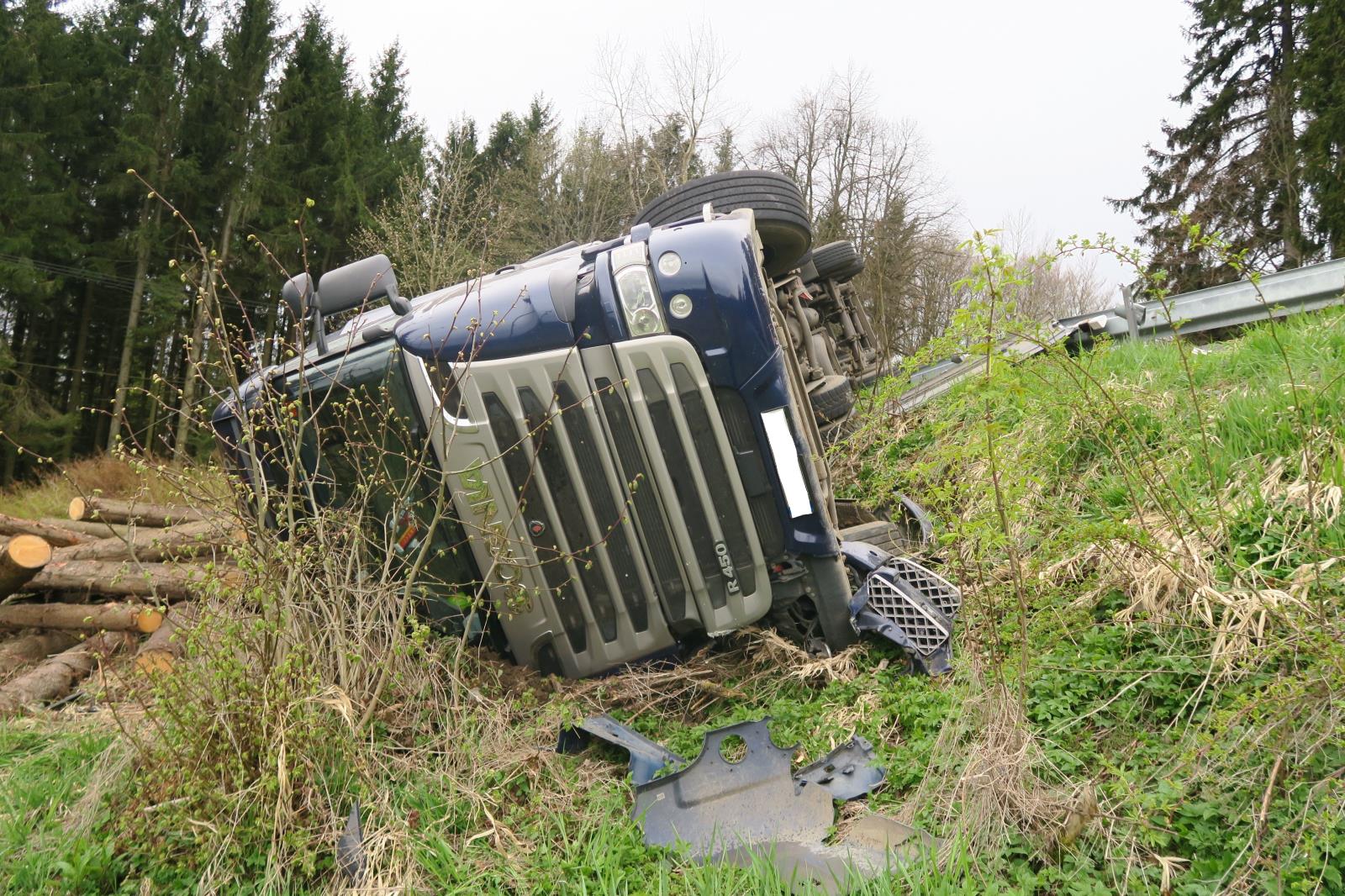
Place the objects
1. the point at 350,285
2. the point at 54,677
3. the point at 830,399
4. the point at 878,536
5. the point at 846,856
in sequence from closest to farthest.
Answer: the point at 846,856 < the point at 350,285 < the point at 878,536 < the point at 54,677 < the point at 830,399

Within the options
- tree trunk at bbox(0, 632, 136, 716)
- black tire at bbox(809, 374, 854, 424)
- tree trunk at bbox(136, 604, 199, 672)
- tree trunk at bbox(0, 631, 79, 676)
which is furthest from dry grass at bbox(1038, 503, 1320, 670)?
tree trunk at bbox(0, 631, 79, 676)

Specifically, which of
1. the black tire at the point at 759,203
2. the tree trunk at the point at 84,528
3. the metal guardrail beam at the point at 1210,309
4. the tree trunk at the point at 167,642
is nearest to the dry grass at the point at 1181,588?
the metal guardrail beam at the point at 1210,309

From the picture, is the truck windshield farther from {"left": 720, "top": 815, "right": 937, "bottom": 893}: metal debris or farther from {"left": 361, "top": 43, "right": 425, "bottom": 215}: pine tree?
{"left": 361, "top": 43, "right": 425, "bottom": 215}: pine tree

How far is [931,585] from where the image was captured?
12.4 ft

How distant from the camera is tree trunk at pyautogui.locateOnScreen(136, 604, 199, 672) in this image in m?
2.86

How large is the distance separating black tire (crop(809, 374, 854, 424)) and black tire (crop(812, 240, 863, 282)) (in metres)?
1.50

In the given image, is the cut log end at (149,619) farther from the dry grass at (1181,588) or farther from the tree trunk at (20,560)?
the dry grass at (1181,588)

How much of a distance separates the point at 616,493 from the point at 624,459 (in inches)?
6.0

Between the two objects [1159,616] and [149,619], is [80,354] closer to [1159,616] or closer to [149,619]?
[149,619]

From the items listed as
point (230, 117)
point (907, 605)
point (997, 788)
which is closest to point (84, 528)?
point (907, 605)

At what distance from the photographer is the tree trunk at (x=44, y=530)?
6.43m

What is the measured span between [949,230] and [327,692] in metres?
24.9

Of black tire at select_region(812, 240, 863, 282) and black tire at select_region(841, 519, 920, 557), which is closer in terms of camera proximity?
black tire at select_region(841, 519, 920, 557)

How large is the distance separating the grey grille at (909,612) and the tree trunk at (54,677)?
161 inches
